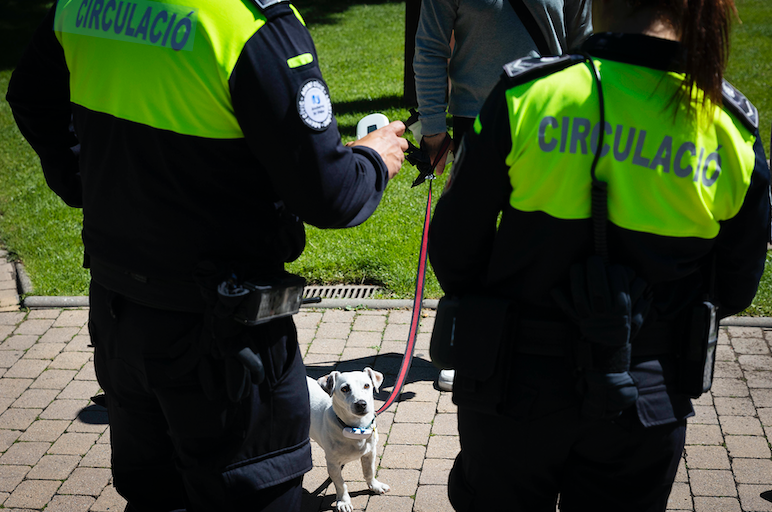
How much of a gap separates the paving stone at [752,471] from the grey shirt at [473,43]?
81.9 inches

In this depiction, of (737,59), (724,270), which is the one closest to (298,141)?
(724,270)

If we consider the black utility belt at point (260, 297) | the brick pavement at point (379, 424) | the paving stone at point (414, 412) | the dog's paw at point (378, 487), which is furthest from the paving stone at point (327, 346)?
the black utility belt at point (260, 297)

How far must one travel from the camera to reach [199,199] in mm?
1906

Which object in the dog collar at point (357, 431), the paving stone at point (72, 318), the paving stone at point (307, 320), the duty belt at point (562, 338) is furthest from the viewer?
the paving stone at point (72, 318)

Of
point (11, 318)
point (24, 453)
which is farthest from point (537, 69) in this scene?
point (11, 318)

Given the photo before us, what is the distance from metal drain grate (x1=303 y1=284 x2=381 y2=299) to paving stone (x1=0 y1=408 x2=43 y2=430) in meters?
1.96

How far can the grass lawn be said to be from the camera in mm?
5609

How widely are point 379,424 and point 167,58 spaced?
2508 mm

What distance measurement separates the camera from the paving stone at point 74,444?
12.1 feet

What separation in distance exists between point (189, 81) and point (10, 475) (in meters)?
→ 2.63

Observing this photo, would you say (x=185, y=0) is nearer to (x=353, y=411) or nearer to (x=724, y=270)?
(x=724, y=270)

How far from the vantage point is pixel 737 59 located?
39.4 feet

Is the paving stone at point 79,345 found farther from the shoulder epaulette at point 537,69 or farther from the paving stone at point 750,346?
the paving stone at point 750,346

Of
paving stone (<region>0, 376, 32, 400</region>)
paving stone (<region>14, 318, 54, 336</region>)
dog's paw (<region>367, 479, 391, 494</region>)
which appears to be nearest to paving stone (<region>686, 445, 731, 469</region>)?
dog's paw (<region>367, 479, 391, 494</region>)
